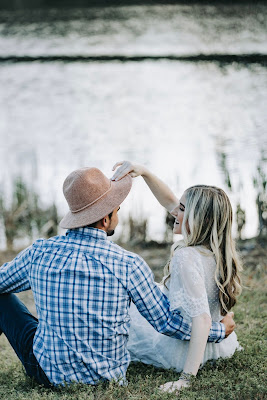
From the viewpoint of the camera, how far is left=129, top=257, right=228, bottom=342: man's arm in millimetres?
2309

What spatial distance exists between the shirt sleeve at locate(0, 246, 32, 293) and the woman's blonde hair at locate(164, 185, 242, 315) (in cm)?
66

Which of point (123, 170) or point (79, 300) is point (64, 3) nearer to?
point (123, 170)

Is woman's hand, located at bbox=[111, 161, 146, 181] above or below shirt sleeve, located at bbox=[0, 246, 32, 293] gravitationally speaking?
above

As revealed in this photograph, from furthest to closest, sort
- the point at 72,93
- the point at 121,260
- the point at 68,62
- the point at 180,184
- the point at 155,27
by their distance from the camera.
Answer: the point at 155,27
the point at 68,62
the point at 72,93
the point at 180,184
the point at 121,260

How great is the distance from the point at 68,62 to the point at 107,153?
4090 millimetres

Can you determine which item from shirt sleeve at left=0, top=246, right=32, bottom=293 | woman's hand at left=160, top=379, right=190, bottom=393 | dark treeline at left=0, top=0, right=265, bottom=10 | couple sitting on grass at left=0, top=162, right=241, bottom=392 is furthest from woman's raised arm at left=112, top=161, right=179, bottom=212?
dark treeline at left=0, top=0, right=265, bottom=10

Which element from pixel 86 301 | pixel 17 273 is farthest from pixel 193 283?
pixel 17 273

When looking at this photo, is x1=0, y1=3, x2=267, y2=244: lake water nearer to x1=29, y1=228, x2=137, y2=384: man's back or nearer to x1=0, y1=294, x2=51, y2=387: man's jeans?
x1=0, y1=294, x2=51, y2=387: man's jeans

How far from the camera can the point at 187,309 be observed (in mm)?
2377

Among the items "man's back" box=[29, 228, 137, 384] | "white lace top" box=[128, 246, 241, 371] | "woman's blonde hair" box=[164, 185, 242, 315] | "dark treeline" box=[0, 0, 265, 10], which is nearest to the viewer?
"man's back" box=[29, 228, 137, 384]

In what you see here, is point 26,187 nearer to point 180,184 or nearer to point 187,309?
point 180,184

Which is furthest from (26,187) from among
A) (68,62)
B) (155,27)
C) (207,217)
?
(155,27)

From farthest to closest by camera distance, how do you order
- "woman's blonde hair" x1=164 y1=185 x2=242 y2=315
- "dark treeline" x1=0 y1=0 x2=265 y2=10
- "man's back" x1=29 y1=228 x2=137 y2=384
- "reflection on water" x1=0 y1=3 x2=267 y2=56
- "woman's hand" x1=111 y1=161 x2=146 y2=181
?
"dark treeline" x1=0 y1=0 x2=265 y2=10, "reflection on water" x1=0 y1=3 x2=267 y2=56, "woman's hand" x1=111 y1=161 x2=146 y2=181, "woman's blonde hair" x1=164 y1=185 x2=242 y2=315, "man's back" x1=29 y1=228 x2=137 y2=384

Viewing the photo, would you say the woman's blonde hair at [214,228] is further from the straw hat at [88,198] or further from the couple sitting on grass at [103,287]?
the straw hat at [88,198]
